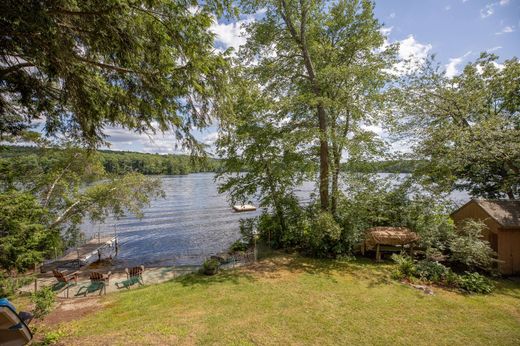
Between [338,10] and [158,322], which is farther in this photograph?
[338,10]

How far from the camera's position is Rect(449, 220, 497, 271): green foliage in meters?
10.7

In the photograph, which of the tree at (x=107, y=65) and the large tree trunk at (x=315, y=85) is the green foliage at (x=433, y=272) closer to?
the large tree trunk at (x=315, y=85)

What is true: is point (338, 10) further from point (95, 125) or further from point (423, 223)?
point (95, 125)

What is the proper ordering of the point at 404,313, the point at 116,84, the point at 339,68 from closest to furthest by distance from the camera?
the point at 116,84
the point at 404,313
the point at 339,68

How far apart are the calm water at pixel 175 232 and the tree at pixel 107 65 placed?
13.3 metres

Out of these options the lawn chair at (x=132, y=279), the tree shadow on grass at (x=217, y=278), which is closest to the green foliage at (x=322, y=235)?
the tree shadow on grass at (x=217, y=278)

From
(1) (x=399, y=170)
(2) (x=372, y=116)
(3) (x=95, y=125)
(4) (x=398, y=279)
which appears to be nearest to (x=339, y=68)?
(2) (x=372, y=116)

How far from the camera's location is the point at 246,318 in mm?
7707

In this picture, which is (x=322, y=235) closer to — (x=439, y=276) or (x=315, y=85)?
(x=439, y=276)

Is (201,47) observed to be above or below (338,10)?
below

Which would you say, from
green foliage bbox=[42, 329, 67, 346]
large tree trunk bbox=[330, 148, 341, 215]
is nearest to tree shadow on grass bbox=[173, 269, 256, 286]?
green foliage bbox=[42, 329, 67, 346]

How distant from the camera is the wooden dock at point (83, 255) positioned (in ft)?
65.2

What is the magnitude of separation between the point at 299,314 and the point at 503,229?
433 inches

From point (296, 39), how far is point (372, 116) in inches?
240
